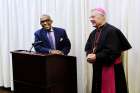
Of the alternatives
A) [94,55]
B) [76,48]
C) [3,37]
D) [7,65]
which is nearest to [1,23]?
[3,37]

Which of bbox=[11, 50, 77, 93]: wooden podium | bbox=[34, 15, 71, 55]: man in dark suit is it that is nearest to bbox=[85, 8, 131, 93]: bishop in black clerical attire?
bbox=[11, 50, 77, 93]: wooden podium

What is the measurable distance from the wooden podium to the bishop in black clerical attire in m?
0.57

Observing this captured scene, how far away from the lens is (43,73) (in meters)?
3.61

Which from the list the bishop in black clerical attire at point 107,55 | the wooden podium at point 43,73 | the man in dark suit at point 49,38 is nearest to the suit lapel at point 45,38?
the man in dark suit at point 49,38

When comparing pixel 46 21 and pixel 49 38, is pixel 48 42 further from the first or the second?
pixel 46 21

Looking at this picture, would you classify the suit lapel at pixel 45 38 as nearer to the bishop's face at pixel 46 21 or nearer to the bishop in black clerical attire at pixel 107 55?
the bishop's face at pixel 46 21

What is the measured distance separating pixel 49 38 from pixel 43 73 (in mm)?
586

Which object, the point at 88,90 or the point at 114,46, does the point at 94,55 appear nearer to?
the point at 114,46

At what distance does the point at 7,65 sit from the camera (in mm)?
5672

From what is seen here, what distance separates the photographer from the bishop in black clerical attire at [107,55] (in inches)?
128

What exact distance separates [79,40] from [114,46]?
136cm

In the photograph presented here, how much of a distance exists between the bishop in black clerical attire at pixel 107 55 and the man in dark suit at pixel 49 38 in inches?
28.4

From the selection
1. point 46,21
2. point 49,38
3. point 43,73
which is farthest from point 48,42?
point 43,73

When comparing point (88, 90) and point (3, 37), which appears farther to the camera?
point (3, 37)
